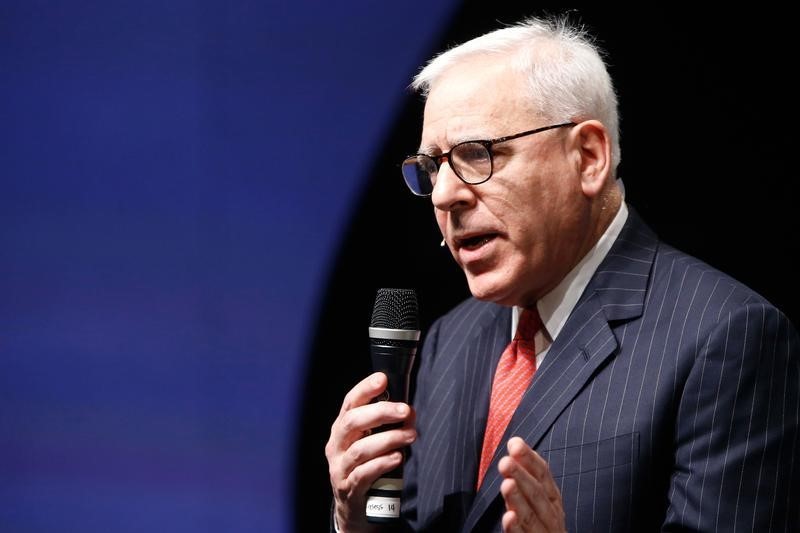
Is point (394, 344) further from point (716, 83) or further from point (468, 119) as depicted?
point (716, 83)

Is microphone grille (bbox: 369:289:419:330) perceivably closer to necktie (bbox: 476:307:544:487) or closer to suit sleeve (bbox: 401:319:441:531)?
necktie (bbox: 476:307:544:487)

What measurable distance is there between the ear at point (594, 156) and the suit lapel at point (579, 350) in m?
0.15

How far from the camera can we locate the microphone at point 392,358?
1470mm

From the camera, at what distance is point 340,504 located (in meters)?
1.66

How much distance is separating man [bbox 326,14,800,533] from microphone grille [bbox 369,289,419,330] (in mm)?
104

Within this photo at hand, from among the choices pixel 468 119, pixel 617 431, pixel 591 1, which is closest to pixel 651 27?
pixel 591 1

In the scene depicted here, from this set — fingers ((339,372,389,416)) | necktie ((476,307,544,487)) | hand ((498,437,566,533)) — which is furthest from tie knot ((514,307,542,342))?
hand ((498,437,566,533))

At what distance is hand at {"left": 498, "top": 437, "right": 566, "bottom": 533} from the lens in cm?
118

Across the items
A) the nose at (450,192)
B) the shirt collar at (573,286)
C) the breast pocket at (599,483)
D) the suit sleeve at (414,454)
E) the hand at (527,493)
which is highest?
the nose at (450,192)

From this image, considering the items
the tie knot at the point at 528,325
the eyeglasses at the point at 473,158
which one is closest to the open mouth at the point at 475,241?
the eyeglasses at the point at 473,158

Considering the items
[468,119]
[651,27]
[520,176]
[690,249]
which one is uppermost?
[651,27]

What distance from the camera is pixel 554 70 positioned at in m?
1.69

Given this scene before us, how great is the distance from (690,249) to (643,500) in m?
0.84

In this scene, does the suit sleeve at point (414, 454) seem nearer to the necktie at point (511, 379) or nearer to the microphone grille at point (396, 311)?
the necktie at point (511, 379)
